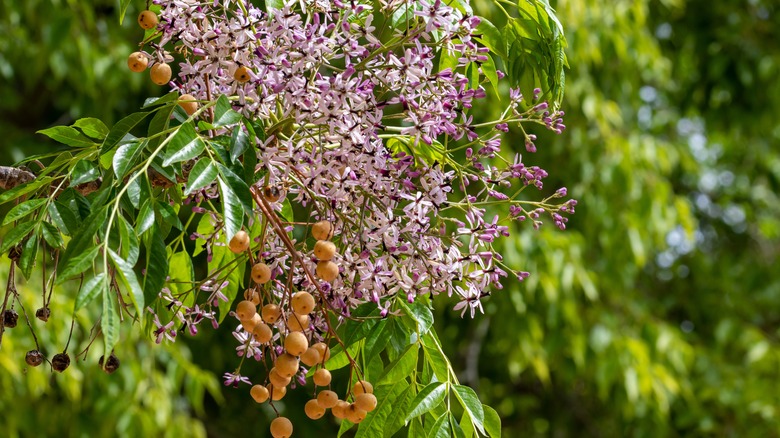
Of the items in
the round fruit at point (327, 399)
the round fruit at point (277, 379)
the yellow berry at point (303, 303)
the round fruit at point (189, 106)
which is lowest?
the round fruit at point (327, 399)

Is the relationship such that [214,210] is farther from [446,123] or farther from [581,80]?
[581,80]

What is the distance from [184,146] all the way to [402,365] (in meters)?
0.30

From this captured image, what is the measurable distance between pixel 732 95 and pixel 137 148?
3529 millimetres

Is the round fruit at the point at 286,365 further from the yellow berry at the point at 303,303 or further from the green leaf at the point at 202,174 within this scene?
the green leaf at the point at 202,174

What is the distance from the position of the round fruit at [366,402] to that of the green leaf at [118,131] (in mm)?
313

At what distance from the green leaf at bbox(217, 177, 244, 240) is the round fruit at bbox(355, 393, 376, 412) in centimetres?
22

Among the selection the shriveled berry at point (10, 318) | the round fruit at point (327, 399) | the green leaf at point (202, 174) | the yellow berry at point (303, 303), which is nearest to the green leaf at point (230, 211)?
the green leaf at point (202, 174)

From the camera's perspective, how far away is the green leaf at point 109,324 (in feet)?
2.27

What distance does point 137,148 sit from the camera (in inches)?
33.2

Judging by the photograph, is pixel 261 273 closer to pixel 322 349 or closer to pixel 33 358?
pixel 322 349

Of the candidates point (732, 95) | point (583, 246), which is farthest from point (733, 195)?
point (583, 246)

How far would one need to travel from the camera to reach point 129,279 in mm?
734

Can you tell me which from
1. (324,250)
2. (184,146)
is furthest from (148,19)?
(324,250)

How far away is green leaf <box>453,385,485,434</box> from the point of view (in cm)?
97
